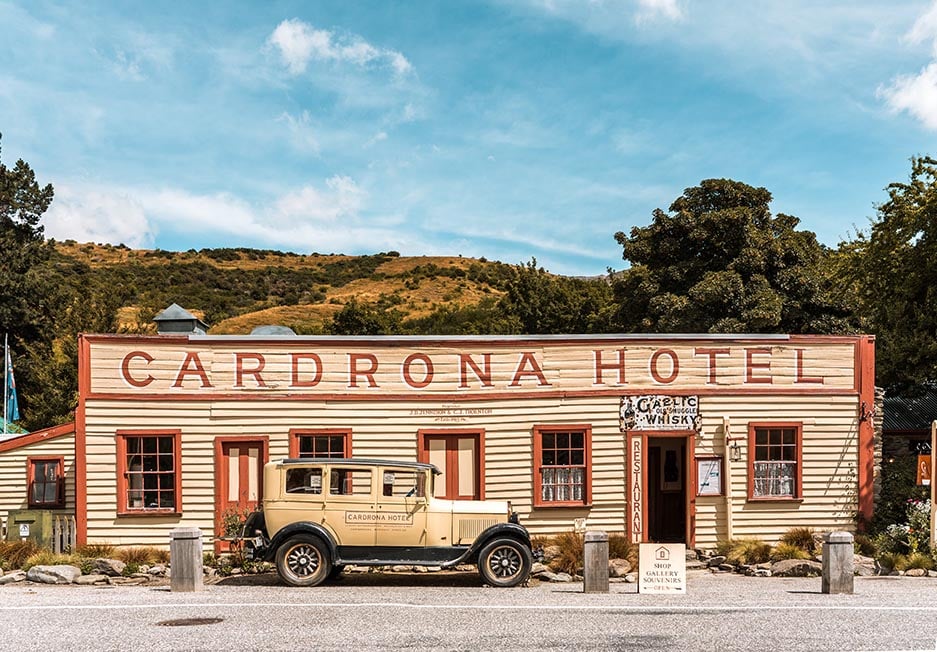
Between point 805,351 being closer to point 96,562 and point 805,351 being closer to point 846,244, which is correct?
point 96,562

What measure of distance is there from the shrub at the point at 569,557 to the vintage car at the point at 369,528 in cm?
158

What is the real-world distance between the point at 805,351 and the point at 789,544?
3.87 m

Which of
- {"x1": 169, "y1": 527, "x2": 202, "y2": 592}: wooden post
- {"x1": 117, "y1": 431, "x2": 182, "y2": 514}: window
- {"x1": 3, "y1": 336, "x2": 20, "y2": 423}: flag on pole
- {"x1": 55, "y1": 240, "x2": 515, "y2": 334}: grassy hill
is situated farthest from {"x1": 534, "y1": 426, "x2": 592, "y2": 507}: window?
{"x1": 55, "y1": 240, "x2": 515, "y2": 334}: grassy hill

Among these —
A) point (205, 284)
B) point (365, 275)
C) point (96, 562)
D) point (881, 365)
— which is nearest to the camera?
point (96, 562)

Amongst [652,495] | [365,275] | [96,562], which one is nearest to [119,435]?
[96,562]

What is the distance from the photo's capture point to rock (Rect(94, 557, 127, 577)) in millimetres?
16047

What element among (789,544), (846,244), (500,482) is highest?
(846,244)

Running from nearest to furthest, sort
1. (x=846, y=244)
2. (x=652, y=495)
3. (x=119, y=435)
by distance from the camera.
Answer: (x=119, y=435)
(x=652, y=495)
(x=846, y=244)

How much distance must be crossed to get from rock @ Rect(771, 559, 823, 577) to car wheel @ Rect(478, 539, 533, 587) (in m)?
4.93

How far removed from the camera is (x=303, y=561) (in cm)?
1476

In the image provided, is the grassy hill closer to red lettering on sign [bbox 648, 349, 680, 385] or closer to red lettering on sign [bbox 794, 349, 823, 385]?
red lettering on sign [bbox 648, 349, 680, 385]

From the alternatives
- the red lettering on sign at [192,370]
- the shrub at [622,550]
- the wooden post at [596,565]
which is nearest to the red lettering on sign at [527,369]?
the shrub at [622,550]

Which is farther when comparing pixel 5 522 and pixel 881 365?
pixel 881 365

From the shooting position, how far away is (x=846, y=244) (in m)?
44.7
